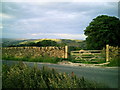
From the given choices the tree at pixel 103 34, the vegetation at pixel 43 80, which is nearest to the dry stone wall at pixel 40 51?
the tree at pixel 103 34

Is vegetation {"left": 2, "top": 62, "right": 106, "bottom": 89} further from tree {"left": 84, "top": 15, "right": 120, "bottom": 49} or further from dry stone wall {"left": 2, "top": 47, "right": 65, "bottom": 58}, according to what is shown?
tree {"left": 84, "top": 15, "right": 120, "bottom": 49}

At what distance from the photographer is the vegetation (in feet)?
9.25

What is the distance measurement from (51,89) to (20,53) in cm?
748

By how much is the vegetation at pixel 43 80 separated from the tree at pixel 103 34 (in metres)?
6.42

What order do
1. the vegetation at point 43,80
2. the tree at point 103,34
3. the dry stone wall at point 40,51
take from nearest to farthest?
1. the vegetation at point 43,80
2. the tree at point 103,34
3. the dry stone wall at point 40,51

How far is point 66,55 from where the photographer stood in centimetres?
1016

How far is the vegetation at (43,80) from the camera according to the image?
282 cm

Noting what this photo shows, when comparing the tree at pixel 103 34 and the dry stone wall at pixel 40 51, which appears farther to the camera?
the dry stone wall at pixel 40 51

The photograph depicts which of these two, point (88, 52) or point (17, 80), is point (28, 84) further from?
point (88, 52)

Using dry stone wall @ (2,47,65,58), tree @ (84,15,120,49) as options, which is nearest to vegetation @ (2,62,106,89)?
dry stone wall @ (2,47,65,58)

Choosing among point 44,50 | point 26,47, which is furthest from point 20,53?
point 44,50

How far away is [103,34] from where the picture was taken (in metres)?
10.1

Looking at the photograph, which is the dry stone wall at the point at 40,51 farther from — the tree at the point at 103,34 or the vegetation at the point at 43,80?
the vegetation at the point at 43,80

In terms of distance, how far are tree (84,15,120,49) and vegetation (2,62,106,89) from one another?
6424 millimetres
